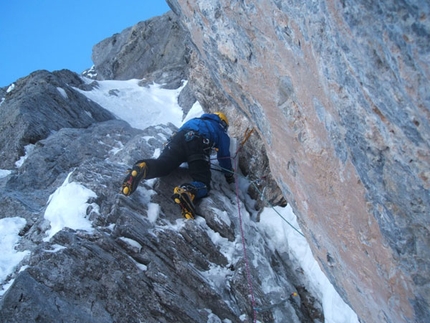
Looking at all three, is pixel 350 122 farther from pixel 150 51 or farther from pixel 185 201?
pixel 150 51

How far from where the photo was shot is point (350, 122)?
3.04m

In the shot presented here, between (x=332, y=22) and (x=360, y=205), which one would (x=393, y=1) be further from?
(x=360, y=205)

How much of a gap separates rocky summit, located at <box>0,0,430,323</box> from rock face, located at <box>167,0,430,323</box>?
0.01 meters

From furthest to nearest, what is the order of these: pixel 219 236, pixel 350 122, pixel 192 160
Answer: pixel 192 160 < pixel 219 236 < pixel 350 122

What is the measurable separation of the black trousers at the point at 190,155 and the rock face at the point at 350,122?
7.03 feet

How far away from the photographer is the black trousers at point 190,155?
711 centimetres

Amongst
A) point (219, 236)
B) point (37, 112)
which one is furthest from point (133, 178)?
point (37, 112)

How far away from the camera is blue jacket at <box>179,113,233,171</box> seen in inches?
304

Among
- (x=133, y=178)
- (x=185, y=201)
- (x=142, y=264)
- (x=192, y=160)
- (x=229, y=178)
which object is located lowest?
(x=142, y=264)

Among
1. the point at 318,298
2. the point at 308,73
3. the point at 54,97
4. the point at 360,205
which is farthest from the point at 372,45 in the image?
the point at 54,97

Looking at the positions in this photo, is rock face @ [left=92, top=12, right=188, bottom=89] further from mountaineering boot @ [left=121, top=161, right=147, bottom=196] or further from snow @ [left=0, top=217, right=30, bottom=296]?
mountaineering boot @ [left=121, top=161, right=147, bottom=196]

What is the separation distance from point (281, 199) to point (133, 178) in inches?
128

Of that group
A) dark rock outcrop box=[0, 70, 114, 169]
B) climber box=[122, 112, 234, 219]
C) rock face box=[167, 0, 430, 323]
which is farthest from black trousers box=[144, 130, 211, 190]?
dark rock outcrop box=[0, 70, 114, 169]

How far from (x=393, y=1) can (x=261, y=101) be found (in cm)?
282
